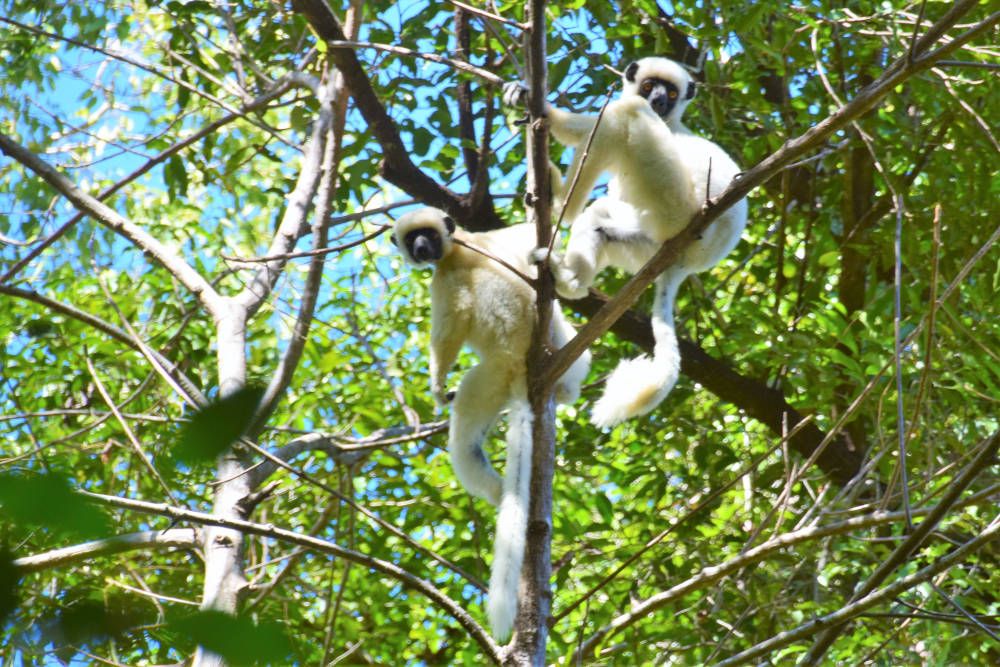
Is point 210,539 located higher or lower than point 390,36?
lower

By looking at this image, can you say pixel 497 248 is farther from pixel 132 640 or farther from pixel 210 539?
pixel 132 640

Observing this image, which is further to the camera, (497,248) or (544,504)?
(497,248)

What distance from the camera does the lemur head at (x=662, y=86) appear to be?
6.05 meters

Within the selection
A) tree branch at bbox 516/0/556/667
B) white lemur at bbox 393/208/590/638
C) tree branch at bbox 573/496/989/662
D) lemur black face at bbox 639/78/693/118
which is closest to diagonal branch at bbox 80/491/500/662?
tree branch at bbox 516/0/556/667

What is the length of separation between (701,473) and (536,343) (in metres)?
2.96

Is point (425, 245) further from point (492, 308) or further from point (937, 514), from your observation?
point (937, 514)

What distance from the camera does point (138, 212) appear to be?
10.5 metres

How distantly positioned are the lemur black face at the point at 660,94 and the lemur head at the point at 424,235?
1409 mm

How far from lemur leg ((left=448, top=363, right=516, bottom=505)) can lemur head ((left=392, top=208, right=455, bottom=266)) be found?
68 centimetres

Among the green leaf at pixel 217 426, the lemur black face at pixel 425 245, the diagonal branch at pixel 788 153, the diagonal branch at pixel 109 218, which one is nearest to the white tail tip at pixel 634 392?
the diagonal branch at pixel 788 153

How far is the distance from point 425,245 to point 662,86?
1761 mm

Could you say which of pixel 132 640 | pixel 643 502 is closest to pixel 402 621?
pixel 643 502

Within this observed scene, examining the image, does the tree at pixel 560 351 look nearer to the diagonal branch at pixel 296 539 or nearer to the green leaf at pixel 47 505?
the diagonal branch at pixel 296 539

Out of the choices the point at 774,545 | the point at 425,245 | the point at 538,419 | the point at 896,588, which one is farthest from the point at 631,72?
the point at 896,588
